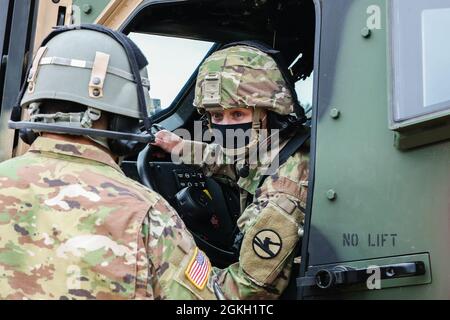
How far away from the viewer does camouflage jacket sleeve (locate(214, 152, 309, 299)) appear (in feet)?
7.95

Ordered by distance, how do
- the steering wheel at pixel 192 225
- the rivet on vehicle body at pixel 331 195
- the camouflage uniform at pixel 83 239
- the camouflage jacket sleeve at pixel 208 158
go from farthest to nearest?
the steering wheel at pixel 192 225 → the camouflage jacket sleeve at pixel 208 158 → the rivet on vehicle body at pixel 331 195 → the camouflage uniform at pixel 83 239

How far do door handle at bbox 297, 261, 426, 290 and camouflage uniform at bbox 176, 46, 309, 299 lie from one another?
237 millimetres

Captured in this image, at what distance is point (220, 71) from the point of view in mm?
2832

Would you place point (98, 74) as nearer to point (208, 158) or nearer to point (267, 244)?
point (267, 244)

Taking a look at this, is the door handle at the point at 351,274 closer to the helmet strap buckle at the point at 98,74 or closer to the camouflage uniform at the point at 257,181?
the camouflage uniform at the point at 257,181

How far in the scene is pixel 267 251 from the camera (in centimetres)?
Result: 243

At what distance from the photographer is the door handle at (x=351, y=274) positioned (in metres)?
2.03

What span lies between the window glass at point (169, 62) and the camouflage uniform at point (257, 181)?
0.43 meters

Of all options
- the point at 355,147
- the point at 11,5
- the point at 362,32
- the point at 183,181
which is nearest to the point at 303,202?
the point at 355,147

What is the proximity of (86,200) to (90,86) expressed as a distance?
0.94 ft

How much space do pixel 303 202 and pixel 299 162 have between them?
6.8 inches

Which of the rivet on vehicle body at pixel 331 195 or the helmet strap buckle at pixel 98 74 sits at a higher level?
the helmet strap buckle at pixel 98 74

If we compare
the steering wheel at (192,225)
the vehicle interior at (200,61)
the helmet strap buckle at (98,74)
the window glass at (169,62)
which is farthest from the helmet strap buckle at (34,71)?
the window glass at (169,62)

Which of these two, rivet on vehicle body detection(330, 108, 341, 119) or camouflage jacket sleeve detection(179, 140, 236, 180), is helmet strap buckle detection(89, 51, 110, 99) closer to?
rivet on vehicle body detection(330, 108, 341, 119)
